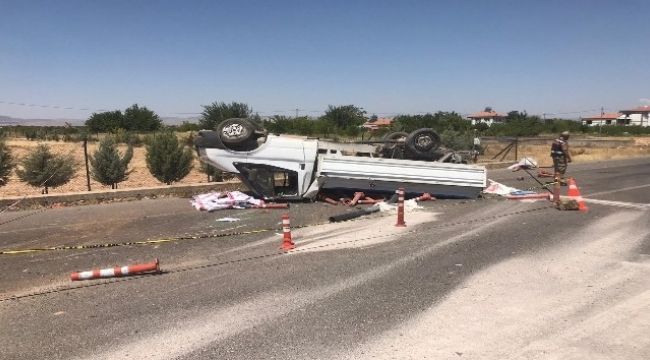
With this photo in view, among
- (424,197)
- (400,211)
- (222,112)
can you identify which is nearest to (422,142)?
(424,197)

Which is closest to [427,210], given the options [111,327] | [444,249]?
[444,249]

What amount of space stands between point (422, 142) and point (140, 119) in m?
62.4

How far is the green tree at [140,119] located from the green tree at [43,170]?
54782 millimetres

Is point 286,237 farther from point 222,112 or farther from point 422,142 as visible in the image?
point 222,112

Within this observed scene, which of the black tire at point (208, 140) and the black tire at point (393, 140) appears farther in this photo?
the black tire at point (393, 140)

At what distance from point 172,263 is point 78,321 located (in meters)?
2.19

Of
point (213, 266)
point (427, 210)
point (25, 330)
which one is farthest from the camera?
point (427, 210)

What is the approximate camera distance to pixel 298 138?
12.9 metres

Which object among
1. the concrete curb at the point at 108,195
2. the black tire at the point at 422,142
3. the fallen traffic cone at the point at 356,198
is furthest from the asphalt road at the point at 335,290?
the black tire at the point at 422,142

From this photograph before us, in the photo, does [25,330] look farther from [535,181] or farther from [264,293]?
[535,181]

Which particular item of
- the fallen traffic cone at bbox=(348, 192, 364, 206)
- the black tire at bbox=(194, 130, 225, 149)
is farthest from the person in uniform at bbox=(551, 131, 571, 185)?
the black tire at bbox=(194, 130, 225, 149)

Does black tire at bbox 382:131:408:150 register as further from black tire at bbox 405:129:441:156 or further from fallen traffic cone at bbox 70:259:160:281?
fallen traffic cone at bbox 70:259:160:281

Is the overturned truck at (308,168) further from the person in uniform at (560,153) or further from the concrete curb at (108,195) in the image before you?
the person in uniform at (560,153)

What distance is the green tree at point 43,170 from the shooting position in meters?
15.4
